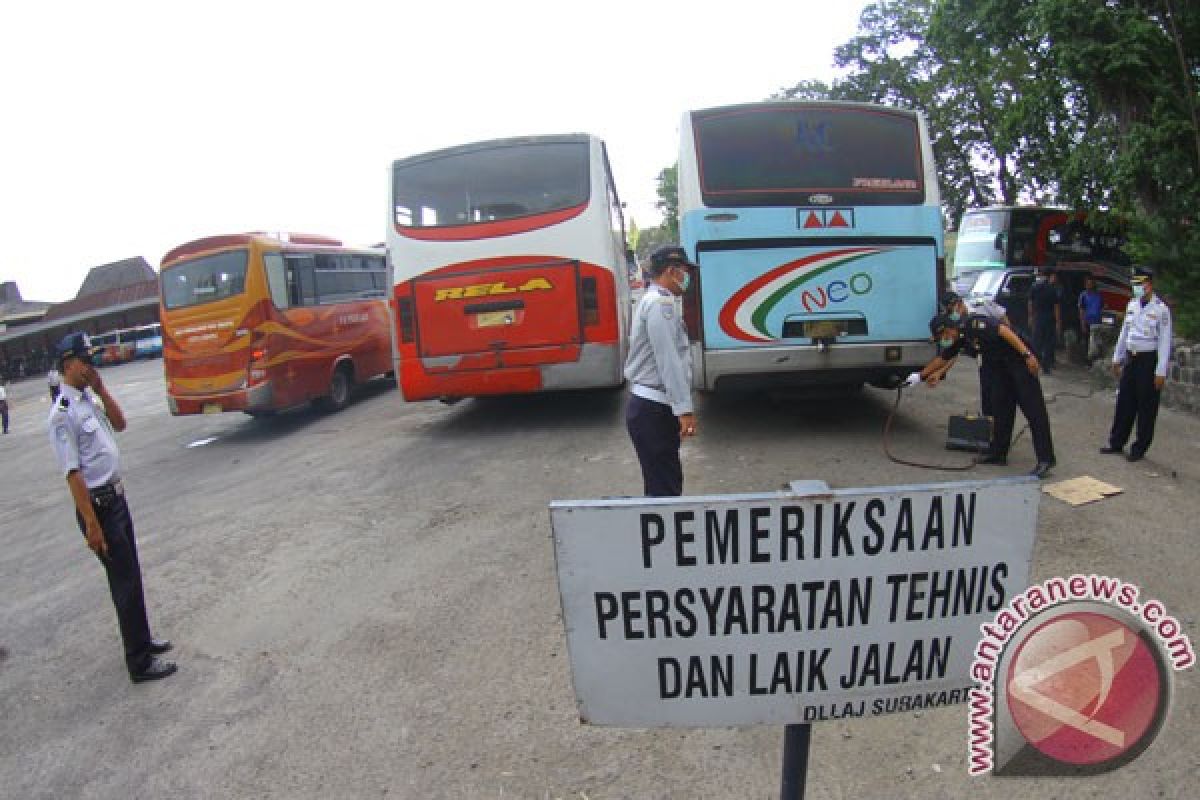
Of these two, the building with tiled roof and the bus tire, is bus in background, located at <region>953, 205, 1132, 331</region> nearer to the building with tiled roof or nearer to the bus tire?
the bus tire

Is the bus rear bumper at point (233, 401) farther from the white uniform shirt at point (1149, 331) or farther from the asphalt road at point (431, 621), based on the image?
the white uniform shirt at point (1149, 331)

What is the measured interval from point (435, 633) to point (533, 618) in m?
0.52

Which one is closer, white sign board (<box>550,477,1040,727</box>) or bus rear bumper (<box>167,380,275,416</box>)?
white sign board (<box>550,477,1040,727</box>)

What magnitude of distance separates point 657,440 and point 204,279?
8785 mm

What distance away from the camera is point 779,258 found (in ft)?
22.3

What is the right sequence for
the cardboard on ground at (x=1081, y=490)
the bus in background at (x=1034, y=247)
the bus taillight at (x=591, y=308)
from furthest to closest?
1. the bus in background at (x=1034, y=247)
2. the bus taillight at (x=591, y=308)
3. the cardboard on ground at (x=1081, y=490)

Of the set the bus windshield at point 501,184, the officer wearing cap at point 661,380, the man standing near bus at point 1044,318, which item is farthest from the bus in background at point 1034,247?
the officer wearing cap at point 661,380

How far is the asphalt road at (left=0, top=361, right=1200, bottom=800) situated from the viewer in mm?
2893

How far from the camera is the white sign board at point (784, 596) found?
1.57 m

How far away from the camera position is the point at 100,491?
3893 millimetres

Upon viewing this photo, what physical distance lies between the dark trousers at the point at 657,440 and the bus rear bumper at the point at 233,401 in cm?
764

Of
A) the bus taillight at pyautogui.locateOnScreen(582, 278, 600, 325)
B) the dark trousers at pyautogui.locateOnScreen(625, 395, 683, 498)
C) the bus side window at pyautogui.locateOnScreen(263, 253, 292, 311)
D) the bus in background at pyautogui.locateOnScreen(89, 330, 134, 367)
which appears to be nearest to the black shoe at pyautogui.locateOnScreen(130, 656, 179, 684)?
the dark trousers at pyautogui.locateOnScreen(625, 395, 683, 498)

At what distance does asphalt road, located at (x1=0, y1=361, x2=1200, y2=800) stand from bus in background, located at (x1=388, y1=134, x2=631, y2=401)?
821 millimetres

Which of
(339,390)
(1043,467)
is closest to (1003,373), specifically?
(1043,467)
